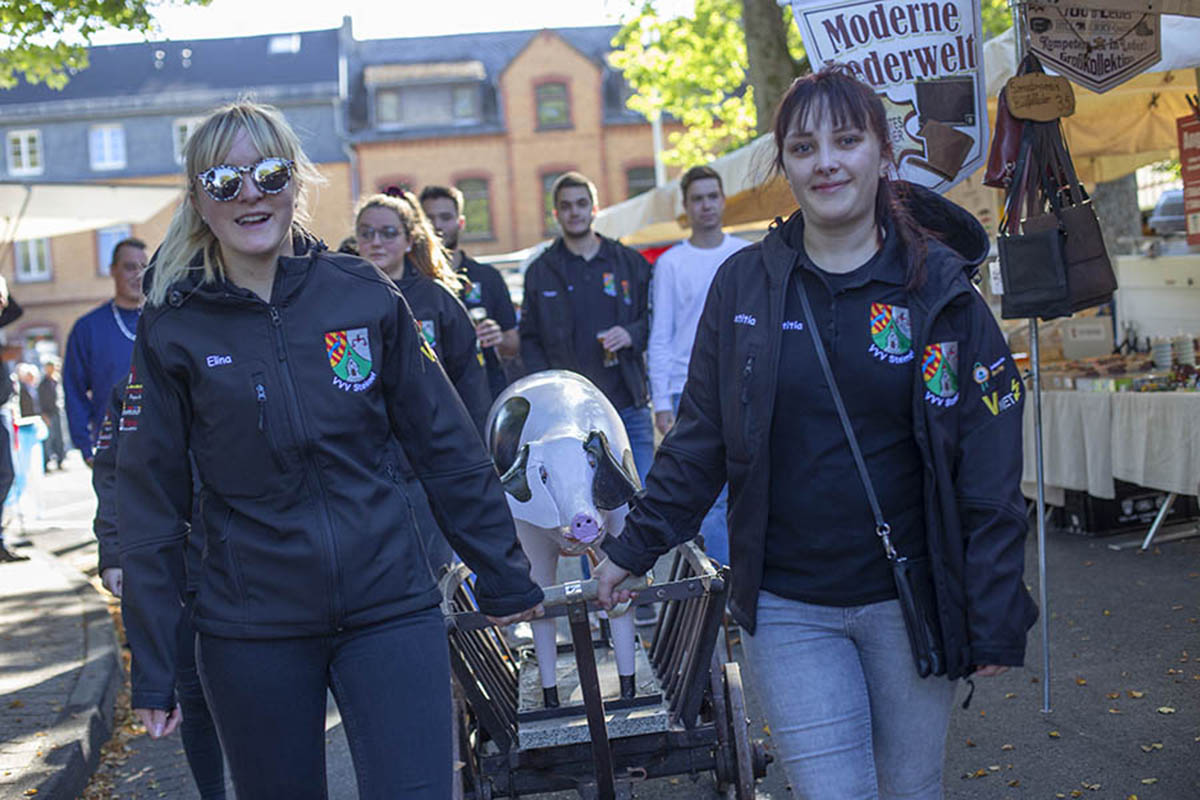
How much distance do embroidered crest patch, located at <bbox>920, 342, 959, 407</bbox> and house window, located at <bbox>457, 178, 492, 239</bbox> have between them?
42.8 metres

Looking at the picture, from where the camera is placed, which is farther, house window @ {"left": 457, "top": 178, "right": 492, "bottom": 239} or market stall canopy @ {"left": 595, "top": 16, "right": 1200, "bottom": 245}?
house window @ {"left": 457, "top": 178, "right": 492, "bottom": 239}

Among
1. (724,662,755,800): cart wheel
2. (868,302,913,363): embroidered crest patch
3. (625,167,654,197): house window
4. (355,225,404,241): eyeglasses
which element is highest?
(625,167,654,197): house window

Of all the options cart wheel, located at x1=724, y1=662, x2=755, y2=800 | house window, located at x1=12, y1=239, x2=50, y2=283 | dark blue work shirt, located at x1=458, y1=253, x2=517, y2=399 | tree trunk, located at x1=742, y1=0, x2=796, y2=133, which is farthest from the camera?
house window, located at x1=12, y1=239, x2=50, y2=283

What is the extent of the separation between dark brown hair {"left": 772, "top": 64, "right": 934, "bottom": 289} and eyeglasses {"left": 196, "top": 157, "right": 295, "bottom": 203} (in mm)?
1130

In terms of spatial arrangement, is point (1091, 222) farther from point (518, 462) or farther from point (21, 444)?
point (21, 444)

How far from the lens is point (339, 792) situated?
5.46m

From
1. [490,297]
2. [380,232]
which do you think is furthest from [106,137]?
[380,232]

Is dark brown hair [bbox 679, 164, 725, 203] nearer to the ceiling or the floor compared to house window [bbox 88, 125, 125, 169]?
nearer to the floor

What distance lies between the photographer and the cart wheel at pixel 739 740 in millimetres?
4297

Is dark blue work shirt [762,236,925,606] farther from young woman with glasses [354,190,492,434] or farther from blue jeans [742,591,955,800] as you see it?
young woman with glasses [354,190,492,434]

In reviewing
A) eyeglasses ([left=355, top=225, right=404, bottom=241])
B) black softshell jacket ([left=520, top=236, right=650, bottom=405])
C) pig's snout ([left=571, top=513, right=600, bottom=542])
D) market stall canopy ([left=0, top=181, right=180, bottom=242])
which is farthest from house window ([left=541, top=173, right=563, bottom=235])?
pig's snout ([left=571, top=513, right=600, bottom=542])

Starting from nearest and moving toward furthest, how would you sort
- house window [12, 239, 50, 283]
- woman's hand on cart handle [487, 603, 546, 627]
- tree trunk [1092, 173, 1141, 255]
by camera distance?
woman's hand on cart handle [487, 603, 546, 627], tree trunk [1092, 173, 1141, 255], house window [12, 239, 50, 283]

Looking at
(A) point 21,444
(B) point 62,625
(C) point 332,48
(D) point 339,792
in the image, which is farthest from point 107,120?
(D) point 339,792

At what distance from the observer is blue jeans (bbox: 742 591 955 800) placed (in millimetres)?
2971
